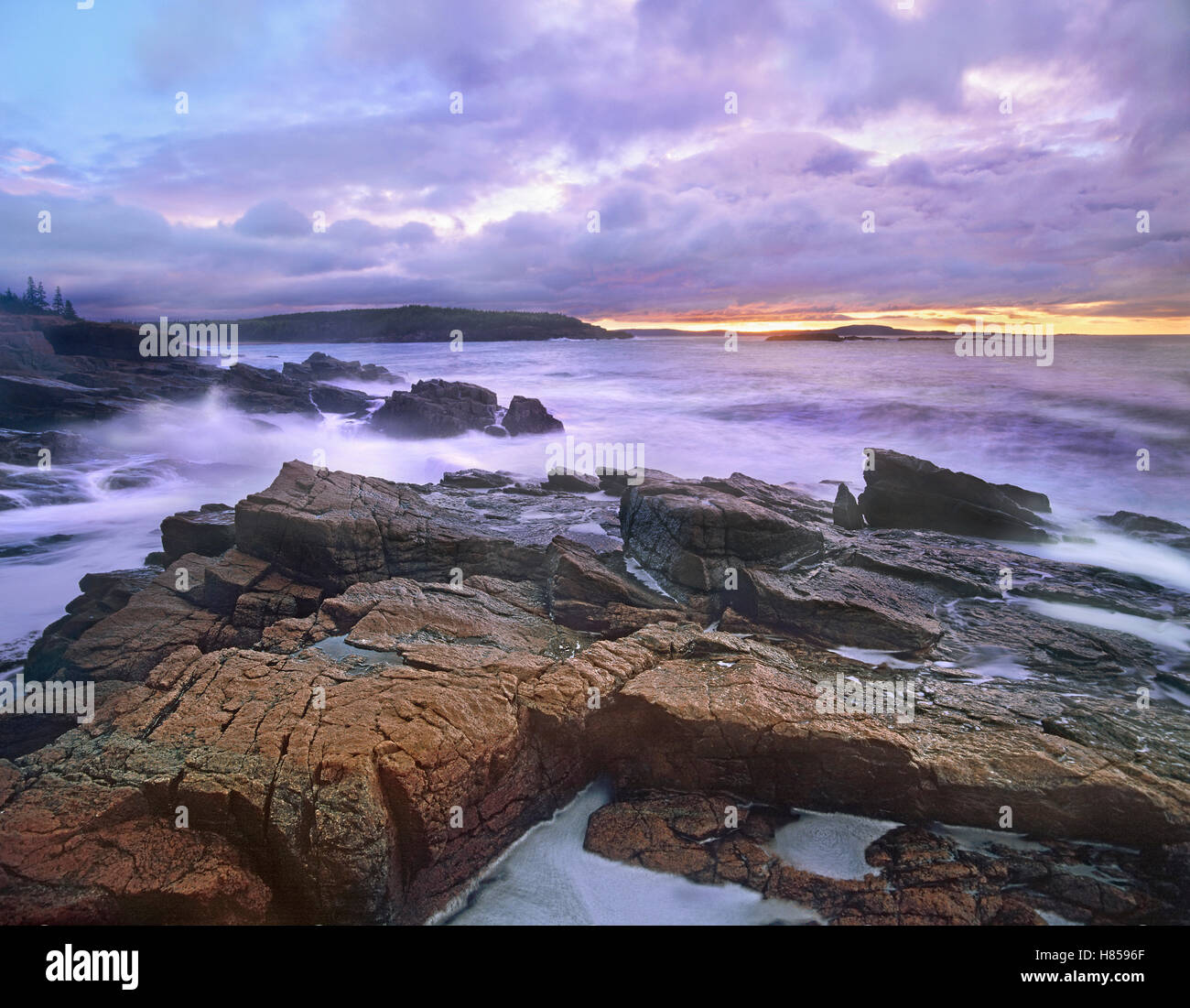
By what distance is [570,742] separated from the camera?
4105mm

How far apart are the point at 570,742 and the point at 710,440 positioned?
696 inches

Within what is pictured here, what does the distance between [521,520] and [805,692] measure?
5.85 m

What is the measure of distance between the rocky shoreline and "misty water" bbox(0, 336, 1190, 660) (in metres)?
3.86

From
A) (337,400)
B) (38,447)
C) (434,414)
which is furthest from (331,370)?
(38,447)

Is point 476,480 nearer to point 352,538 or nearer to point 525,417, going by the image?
point 352,538

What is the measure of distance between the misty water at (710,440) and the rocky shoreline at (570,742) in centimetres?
386

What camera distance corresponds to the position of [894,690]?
457 centimetres

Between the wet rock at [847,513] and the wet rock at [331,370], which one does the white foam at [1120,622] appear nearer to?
the wet rock at [847,513]

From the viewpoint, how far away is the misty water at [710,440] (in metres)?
10.2

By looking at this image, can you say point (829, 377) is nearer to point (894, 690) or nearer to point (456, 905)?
point (894, 690)

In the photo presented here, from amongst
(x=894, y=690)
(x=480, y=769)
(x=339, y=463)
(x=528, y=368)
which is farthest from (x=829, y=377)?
(x=480, y=769)

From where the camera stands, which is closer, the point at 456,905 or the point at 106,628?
the point at 456,905

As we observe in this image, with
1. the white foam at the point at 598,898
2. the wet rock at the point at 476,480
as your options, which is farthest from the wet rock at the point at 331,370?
the white foam at the point at 598,898
